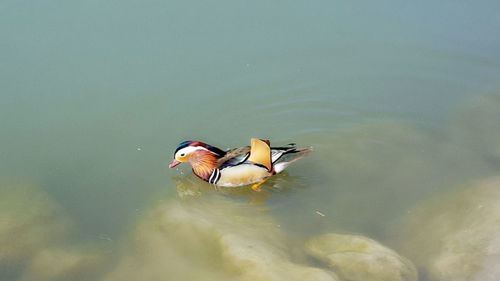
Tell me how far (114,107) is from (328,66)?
2.23 m

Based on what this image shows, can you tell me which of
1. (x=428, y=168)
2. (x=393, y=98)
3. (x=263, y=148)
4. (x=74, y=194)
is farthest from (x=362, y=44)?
(x=74, y=194)

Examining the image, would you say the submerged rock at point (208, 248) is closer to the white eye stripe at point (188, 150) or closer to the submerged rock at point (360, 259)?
the submerged rock at point (360, 259)

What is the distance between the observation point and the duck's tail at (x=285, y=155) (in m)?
5.52

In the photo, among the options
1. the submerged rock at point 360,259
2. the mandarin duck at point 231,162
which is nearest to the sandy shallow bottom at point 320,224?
the submerged rock at point 360,259

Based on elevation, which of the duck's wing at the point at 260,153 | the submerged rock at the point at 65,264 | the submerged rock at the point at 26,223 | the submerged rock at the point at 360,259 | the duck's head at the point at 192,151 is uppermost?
the duck's head at the point at 192,151

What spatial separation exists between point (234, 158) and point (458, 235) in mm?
1872

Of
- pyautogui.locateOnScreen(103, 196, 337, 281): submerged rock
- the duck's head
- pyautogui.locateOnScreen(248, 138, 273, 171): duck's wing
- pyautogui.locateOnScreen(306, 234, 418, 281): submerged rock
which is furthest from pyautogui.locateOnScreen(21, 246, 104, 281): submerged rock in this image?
pyautogui.locateOnScreen(306, 234, 418, 281): submerged rock

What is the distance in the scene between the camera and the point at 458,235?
497 cm

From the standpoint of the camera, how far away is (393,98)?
21.6 feet

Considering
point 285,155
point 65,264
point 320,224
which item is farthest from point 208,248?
point 285,155

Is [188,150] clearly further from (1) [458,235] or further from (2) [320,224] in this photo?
(1) [458,235]

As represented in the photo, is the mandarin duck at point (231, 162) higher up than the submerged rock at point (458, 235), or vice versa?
the mandarin duck at point (231, 162)

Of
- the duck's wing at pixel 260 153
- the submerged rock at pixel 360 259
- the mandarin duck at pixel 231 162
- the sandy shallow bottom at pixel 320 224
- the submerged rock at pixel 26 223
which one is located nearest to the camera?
the submerged rock at pixel 360 259

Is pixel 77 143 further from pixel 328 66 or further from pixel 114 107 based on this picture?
pixel 328 66
